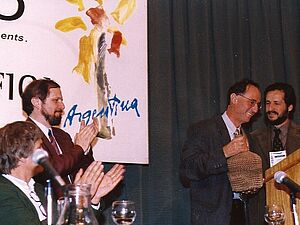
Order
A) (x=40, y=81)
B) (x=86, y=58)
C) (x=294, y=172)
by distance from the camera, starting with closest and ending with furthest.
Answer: (x=294, y=172) < (x=40, y=81) < (x=86, y=58)

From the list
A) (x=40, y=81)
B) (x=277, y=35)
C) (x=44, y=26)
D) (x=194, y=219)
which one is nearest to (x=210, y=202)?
(x=194, y=219)

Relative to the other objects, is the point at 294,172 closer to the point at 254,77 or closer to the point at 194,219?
the point at 194,219

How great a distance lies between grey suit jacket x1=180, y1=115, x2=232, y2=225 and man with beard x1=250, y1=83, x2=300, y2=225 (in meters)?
0.28

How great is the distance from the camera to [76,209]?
6.08ft

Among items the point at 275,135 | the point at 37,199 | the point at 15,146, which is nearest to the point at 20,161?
the point at 15,146

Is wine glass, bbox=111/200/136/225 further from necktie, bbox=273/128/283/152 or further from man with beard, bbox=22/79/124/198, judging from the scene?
necktie, bbox=273/128/283/152

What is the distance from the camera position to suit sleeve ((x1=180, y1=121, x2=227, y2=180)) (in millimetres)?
3664

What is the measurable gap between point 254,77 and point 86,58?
140 centimetres

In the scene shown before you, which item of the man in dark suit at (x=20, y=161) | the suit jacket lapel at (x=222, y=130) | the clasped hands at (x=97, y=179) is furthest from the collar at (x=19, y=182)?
the suit jacket lapel at (x=222, y=130)

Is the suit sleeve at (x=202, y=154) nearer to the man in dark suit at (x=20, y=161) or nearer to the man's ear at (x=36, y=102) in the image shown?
the man's ear at (x=36, y=102)

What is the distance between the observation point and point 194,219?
378 centimetres

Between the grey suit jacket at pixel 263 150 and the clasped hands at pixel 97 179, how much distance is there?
3.91 ft

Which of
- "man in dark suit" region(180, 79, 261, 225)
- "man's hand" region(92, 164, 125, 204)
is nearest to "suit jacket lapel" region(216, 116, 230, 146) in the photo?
"man in dark suit" region(180, 79, 261, 225)

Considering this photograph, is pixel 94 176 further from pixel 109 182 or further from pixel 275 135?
pixel 275 135
